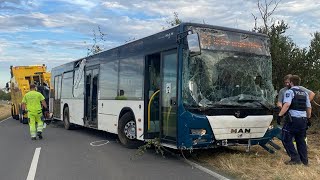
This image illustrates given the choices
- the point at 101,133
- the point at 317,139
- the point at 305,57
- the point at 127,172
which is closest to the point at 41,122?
the point at 101,133

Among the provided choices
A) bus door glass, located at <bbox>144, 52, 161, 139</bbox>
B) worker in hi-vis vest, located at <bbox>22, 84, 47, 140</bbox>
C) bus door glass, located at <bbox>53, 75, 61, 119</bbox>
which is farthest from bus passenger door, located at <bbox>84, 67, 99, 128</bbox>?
bus door glass, located at <bbox>53, 75, 61, 119</bbox>

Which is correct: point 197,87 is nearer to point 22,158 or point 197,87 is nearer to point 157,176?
point 157,176

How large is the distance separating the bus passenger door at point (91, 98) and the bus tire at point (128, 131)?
2.49 metres

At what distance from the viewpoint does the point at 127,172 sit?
8.48 metres

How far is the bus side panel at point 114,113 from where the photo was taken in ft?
36.0

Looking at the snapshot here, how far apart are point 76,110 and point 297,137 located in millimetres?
9928

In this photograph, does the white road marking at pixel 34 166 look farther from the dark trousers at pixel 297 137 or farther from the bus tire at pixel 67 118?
the bus tire at pixel 67 118

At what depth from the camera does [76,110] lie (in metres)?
16.9

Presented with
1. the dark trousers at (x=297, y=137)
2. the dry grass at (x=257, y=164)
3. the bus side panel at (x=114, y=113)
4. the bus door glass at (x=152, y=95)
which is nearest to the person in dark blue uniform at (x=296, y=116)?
the dark trousers at (x=297, y=137)

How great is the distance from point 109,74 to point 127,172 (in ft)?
17.6

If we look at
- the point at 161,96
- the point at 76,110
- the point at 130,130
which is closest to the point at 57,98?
the point at 76,110

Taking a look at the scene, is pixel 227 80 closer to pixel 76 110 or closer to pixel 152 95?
pixel 152 95

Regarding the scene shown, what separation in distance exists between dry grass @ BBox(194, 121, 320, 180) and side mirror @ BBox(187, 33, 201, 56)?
7.70 feet

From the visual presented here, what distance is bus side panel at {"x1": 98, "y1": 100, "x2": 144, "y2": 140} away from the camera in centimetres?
1096
